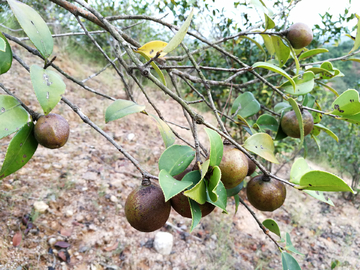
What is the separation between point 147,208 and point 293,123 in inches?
20.0

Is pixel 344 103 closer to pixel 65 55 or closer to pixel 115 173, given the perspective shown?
pixel 115 173

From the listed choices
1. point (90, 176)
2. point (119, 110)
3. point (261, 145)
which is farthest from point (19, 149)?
point (90, 176)

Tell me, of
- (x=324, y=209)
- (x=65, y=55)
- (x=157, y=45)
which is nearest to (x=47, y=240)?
(x=157, y=45)

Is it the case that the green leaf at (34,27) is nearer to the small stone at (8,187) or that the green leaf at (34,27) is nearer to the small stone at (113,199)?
the small stone at (8,187)

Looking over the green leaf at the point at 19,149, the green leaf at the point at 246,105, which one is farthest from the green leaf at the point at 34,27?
the green leaf at the point at 246,105

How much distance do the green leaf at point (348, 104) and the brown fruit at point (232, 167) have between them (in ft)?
1.17

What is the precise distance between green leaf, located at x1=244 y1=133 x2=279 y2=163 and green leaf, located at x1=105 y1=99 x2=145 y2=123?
264 millimetres

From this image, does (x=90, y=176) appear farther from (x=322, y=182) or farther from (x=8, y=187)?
(x=322, y=182)

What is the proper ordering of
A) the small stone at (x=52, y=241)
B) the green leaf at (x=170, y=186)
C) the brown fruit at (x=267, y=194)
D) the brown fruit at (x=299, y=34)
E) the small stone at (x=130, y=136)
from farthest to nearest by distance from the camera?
the small stone at (x=130, y=136)
the small stone at (x=52, y=241)
the brown fruit at (x=299, y=34)
the brown fruit at (x=267, y=194)
the green leaf at (x=170, y=186)

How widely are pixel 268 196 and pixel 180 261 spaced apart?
1534 mm

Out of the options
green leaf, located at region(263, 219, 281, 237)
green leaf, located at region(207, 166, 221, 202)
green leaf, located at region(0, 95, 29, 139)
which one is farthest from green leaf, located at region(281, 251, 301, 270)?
green leaf, located at region(0, 95, 29, 139)

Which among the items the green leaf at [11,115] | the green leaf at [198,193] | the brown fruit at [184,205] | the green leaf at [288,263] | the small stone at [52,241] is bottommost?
the small stone at [52,241]

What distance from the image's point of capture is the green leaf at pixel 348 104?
62 cm

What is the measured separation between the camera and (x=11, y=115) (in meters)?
0.52
